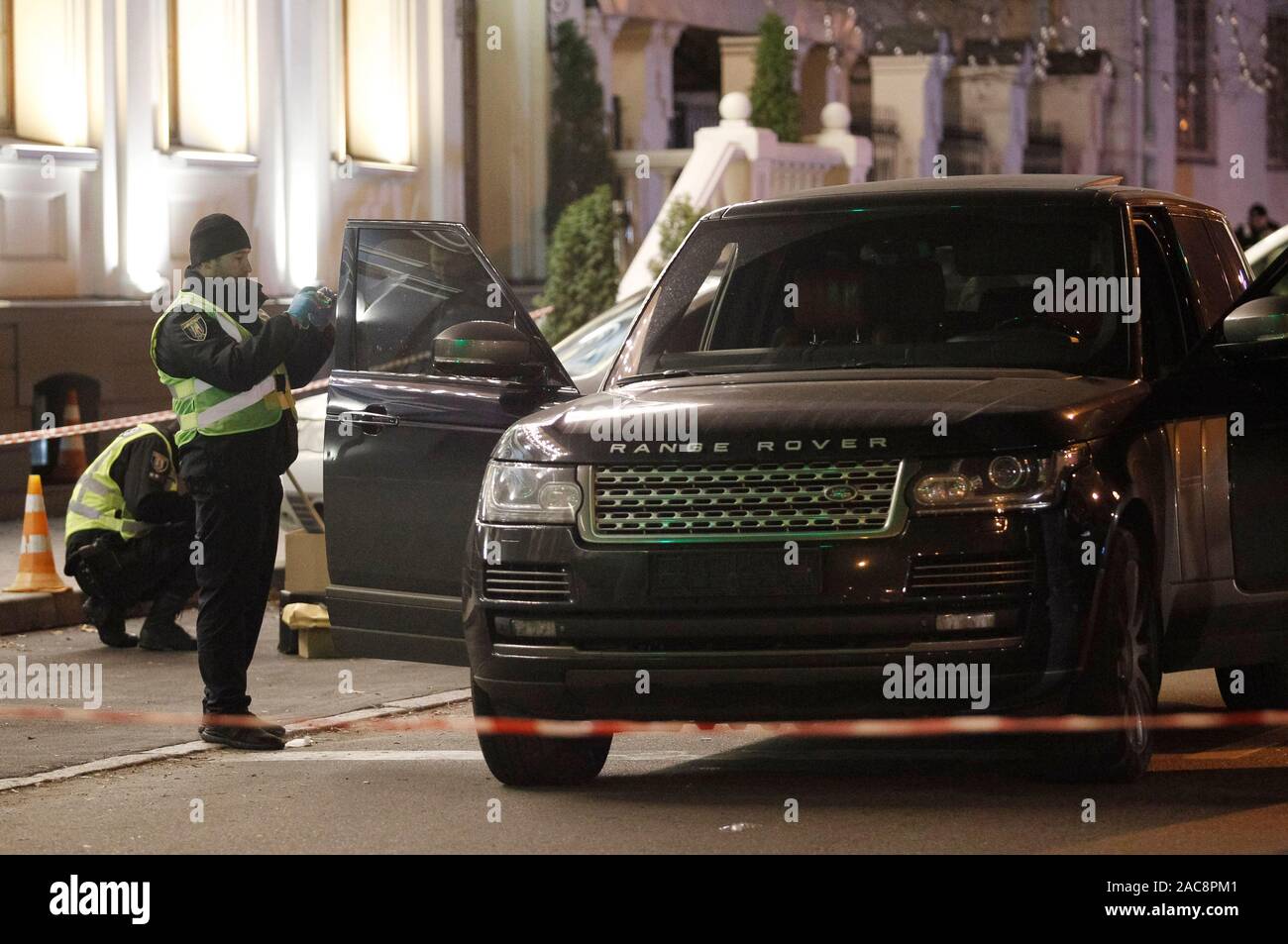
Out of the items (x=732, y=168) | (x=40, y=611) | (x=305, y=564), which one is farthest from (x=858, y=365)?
(x=732, y=168)

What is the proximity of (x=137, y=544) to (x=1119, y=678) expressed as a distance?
20.9 ft

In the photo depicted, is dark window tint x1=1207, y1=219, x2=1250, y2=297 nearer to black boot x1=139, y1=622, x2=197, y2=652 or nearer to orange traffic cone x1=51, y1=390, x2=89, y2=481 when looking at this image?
black boot x1=139, y1=622, x2=197, y2=652

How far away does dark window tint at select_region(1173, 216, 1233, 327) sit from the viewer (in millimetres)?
8906

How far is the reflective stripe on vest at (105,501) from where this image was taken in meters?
12.6

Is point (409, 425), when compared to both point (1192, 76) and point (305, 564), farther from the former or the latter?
point (1192, 76)

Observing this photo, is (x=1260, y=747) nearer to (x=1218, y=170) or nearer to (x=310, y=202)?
(x=310, y=202)

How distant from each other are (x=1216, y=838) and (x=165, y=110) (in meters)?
13.7

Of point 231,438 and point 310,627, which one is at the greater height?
point 231,438

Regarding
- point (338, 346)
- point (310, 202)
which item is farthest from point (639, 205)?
point (338, 346)

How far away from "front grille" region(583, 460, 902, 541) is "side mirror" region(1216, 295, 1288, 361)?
1.45 metres

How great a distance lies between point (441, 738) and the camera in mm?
9438

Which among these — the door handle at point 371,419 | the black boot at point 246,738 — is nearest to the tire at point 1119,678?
the door handle at point 371,419

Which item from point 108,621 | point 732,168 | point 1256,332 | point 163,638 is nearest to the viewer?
point 1256,332

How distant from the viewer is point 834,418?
7.33 m
